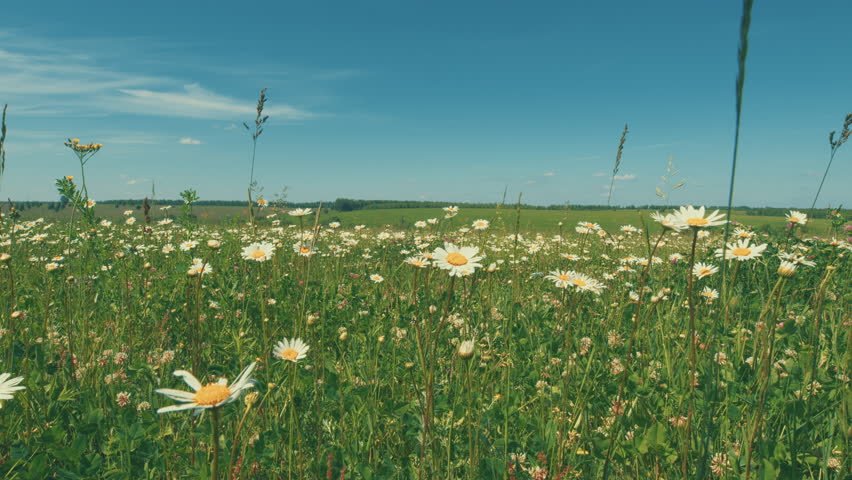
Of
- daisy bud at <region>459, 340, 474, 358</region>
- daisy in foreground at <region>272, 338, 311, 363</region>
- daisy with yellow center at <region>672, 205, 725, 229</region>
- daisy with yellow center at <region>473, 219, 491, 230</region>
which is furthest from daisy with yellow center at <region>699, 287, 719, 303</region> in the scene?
daisy in foreground at <region>272, 338, 311, 363</region>

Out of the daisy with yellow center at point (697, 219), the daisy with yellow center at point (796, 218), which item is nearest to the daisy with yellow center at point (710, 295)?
the daisy with yellow center at point (796, 218)

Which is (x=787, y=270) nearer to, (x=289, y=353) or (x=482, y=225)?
(x=289, y=353)

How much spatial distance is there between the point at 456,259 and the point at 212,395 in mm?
1154

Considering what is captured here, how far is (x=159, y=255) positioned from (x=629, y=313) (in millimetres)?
6149

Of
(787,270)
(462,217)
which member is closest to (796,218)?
(787,270)

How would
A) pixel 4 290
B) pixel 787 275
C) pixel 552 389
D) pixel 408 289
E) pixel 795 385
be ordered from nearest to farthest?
pixel 787 275 < pixel 795 385 < pixel 552 389 < pixel 4 290 < pixel 408 289

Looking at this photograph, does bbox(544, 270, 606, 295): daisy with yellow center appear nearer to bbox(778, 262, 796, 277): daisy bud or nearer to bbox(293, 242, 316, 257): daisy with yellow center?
bbox(778, 262, 796, 277): daisy bud

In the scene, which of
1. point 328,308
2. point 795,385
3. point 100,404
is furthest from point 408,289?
point 795,385

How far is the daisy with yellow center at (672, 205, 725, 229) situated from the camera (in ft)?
5.08

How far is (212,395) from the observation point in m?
1.03

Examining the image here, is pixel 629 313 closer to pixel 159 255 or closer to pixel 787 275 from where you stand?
pixel 787 275

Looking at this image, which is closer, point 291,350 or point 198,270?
point 291,350

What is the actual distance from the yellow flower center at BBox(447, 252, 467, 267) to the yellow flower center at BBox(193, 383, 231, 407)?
1.08 m

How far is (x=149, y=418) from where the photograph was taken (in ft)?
6.15
